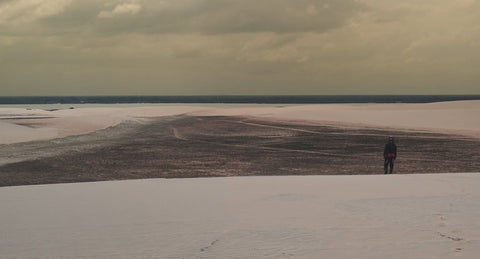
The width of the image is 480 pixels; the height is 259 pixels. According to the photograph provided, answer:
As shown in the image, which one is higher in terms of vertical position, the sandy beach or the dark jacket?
the dark jacket

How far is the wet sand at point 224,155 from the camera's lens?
1711 centimetres

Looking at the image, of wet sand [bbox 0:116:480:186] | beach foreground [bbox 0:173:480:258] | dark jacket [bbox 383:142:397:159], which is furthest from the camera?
wet sand [bbox 0:116:480:186]

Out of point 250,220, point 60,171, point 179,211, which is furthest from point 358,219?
point 60,171

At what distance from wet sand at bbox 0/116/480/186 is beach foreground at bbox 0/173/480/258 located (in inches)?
180

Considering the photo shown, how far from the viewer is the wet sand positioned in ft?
56.1

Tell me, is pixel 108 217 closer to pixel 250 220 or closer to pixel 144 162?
pixel 250 220

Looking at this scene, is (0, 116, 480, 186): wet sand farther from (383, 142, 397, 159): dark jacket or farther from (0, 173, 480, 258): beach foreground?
(0, 173, 480, 258): beach foreground

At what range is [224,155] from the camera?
2161 cm

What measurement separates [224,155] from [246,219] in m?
12.8

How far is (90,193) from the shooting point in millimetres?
11430

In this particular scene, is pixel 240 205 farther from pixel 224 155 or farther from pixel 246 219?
pixel 224 155

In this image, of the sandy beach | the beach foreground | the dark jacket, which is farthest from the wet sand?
the beach foreground

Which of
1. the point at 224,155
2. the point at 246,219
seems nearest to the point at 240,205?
the point at 246,219

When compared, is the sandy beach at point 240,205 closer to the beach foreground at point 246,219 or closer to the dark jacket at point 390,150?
the beach foreground at point 246,219
